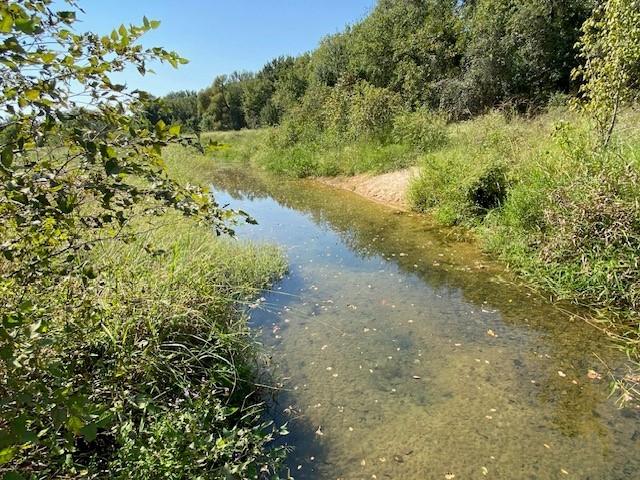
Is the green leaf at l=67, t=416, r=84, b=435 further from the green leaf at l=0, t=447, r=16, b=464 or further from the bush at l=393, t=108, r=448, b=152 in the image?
the bush at l=393, t=108, r=448, b=152

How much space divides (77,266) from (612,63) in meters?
7.62

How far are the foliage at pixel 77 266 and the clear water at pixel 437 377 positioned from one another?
2.99 ft

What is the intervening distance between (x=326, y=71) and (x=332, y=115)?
461 inches

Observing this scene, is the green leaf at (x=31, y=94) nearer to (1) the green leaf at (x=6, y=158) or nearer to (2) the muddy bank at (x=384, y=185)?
(1) the green leaf at (x=6, y=158)

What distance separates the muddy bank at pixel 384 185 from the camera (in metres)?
11.6

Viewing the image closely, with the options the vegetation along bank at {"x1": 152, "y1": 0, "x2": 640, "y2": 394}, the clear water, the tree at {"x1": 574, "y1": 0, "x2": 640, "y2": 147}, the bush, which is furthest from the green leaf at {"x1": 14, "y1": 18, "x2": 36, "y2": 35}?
the bush

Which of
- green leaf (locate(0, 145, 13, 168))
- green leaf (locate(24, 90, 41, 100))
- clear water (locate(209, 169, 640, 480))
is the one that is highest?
green leaf (locate(24, 90, 41, 100))

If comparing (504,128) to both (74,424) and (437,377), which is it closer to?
(437,377)

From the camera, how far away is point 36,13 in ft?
4.91

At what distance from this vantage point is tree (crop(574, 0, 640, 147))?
5641 millimetres

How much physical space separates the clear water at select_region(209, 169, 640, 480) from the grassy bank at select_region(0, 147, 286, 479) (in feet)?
2.05

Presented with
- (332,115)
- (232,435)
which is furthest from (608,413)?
(332,115)

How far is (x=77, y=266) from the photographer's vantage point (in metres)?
2.34

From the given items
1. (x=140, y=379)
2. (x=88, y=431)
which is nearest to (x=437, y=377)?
(x=140, y=379)
